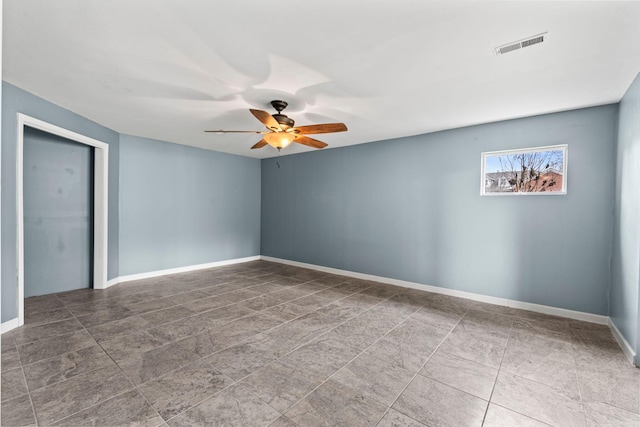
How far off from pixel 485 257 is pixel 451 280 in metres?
0.61

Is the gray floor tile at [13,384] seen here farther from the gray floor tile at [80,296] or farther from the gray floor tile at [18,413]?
the gray floor tile at [80,296]

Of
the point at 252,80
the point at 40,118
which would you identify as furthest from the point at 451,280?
the point at 40,118

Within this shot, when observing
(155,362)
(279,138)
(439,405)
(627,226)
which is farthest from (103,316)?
(627,226)

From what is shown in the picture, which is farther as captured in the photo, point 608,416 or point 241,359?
point 241,359

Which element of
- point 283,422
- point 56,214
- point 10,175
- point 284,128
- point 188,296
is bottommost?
point 283,422

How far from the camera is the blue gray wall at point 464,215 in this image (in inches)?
148

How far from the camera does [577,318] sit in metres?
3.82

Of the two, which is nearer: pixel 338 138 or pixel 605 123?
pixel 605 123

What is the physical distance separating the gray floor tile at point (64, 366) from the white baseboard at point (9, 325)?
101 centimetres

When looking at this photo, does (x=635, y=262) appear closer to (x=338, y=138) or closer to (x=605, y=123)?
(x=605, y=123)

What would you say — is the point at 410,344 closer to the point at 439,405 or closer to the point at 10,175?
the point at 439,405

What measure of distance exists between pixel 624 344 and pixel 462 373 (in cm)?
181

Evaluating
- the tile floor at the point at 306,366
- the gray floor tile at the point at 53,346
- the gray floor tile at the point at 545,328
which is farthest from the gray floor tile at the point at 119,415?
the gray floor tile at the point at 545,328

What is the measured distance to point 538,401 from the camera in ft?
7.59
